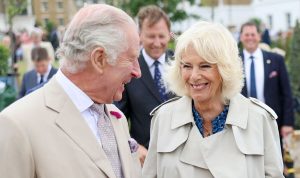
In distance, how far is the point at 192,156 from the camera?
306 centimetres

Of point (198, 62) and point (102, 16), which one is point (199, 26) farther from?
point (102, 16)

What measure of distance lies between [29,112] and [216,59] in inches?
51.2

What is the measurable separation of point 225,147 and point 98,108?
3.25 ft

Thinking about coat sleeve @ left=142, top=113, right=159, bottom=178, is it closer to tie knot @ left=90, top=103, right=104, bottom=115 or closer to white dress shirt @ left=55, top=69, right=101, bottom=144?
tie knot @ left=90, top=103, right=104, bottom=115

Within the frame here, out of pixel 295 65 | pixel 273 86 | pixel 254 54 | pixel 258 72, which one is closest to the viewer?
pixel 273 86

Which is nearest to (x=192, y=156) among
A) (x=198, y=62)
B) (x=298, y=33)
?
(x=198, y=62)

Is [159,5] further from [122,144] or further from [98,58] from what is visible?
[98,58]

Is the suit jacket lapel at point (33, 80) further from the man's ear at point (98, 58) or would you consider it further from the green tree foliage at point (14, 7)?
the man's ear at point (98, 58)

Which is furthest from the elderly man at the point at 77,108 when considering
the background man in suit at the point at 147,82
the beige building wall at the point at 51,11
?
the beige building wall at the point at 51,11

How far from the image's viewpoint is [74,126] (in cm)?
218

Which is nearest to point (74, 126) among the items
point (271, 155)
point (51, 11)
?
point (271, 155)

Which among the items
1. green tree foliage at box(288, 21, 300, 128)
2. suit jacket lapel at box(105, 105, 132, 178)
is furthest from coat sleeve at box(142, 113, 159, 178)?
green tree foliage at box(288, 21, 300, 128)

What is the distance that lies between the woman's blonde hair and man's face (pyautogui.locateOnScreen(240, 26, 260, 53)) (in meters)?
3.38

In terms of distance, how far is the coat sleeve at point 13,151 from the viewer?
198 centimetres
